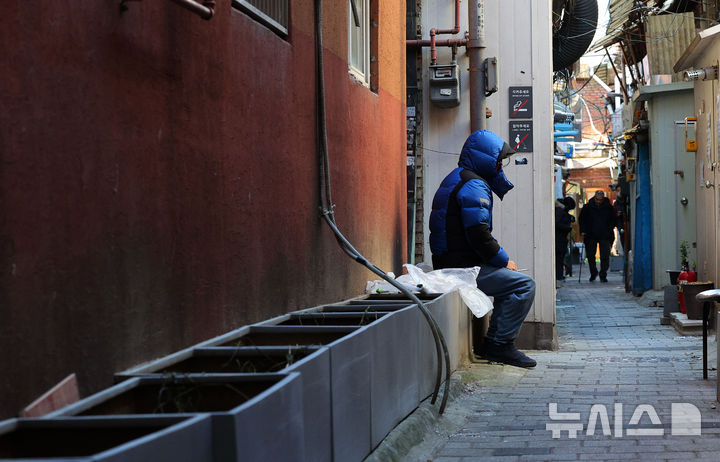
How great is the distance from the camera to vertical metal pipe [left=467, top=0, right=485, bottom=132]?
11086 mm

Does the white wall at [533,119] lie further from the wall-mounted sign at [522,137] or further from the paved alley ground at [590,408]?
the paved alley ground at [590,408]

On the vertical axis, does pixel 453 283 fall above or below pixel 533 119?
below

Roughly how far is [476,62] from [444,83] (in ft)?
1.91

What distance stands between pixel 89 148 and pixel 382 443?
250 centimetres

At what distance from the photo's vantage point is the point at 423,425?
617 cm

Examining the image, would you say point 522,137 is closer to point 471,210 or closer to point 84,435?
point 471,210

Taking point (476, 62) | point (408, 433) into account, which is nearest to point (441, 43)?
point (476, 62)

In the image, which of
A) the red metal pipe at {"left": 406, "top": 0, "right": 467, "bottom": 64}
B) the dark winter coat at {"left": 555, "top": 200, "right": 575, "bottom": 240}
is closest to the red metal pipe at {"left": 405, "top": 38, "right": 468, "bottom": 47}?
the red metal pipe at {"left": 406, "top": 0, "right": 467, "bottom": 64}

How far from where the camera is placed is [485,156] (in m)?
9.27

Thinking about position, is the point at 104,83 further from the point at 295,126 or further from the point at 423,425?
the point at 423,425

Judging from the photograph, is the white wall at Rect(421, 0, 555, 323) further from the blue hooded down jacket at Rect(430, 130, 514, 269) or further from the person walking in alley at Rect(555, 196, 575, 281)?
the person walking in alley at Rect(555, 196, 575, 281)

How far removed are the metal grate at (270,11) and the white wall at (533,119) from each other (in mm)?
6059

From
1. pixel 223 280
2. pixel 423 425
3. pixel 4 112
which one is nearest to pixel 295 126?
pixel 223 280

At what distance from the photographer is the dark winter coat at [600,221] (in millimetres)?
23922
